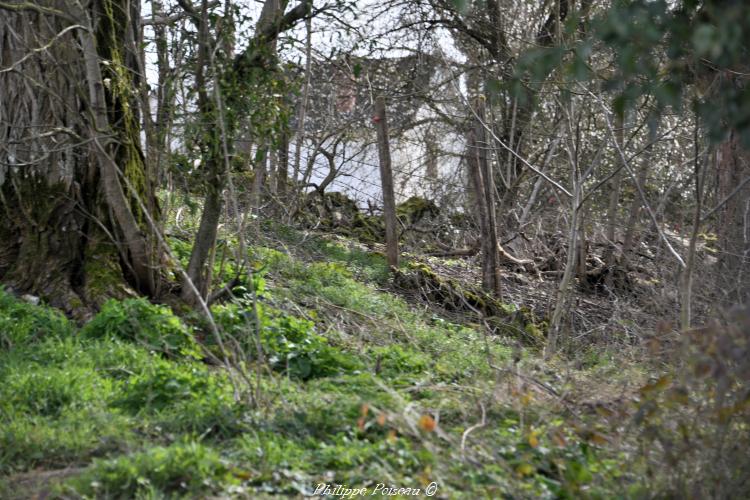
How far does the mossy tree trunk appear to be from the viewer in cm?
710

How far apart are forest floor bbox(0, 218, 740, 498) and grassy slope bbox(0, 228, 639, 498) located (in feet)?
0.04

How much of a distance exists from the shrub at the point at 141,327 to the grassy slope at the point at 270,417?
0.01 metres

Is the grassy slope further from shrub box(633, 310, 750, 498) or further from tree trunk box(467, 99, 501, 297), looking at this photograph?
tree trunk box(467, 99, 501, 297)

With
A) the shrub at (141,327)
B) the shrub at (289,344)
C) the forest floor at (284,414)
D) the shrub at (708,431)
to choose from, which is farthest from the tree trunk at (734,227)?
the shrub at (141,327)

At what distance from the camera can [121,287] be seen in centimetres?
714

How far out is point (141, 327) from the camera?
646 centimetres

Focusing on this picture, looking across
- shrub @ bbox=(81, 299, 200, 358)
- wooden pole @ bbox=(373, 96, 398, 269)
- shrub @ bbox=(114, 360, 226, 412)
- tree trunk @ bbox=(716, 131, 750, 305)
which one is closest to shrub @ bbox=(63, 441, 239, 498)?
shrub @ bbox=(114, 360, 226, 412)

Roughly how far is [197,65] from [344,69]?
604cm

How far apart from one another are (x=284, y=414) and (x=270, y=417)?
9 centimetres

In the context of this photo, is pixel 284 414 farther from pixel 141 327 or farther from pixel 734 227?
pixel 734 227

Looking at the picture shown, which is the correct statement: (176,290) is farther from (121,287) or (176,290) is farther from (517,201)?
(517,201)

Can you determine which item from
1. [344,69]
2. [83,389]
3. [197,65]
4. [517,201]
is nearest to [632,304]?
[517,201]

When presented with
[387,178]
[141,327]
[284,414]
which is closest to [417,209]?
[387,178]

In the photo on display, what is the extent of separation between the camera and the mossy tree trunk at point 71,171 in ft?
23.3
